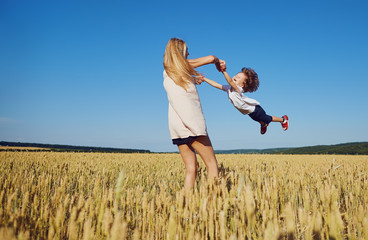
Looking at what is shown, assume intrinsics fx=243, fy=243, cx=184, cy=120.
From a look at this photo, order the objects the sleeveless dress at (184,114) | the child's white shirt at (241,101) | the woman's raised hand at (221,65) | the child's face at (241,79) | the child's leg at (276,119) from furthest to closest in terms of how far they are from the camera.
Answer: the child's leg at (276,119), the child's face at (241,79), the child's white shirt at (241,101), the woman's raised hand at (221,65), the sleeveless dress at (184,114)

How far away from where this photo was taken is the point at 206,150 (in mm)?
2695

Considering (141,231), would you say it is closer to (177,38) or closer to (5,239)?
(5,239)

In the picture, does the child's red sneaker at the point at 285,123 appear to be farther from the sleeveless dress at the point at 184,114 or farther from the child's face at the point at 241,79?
the sleeveless dress at the point at 184,114

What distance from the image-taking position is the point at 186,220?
1.60 metres

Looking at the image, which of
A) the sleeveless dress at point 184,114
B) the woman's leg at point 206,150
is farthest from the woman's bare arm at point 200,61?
the woman's leg at point 206,150

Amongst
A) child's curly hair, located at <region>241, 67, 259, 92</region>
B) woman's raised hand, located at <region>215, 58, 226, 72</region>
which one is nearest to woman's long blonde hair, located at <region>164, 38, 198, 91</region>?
woman's raised hand, located at <region>215, 58, 226, 72</region>

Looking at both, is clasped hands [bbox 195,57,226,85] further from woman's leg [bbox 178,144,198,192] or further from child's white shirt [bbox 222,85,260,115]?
child's white shirt [bbox 222,85,260,115]

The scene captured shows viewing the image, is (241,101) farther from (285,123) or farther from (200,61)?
(200,61)

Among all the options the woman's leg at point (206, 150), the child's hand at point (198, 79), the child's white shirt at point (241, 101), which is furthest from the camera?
the child's white shirt at point (241, 101)

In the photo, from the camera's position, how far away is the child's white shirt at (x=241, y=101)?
447 centimetres

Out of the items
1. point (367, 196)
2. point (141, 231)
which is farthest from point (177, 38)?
point (367, 196)

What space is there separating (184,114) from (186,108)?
67 mm

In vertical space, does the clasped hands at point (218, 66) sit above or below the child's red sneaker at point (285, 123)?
above

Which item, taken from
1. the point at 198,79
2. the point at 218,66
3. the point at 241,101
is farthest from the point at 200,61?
the point at 241,101
